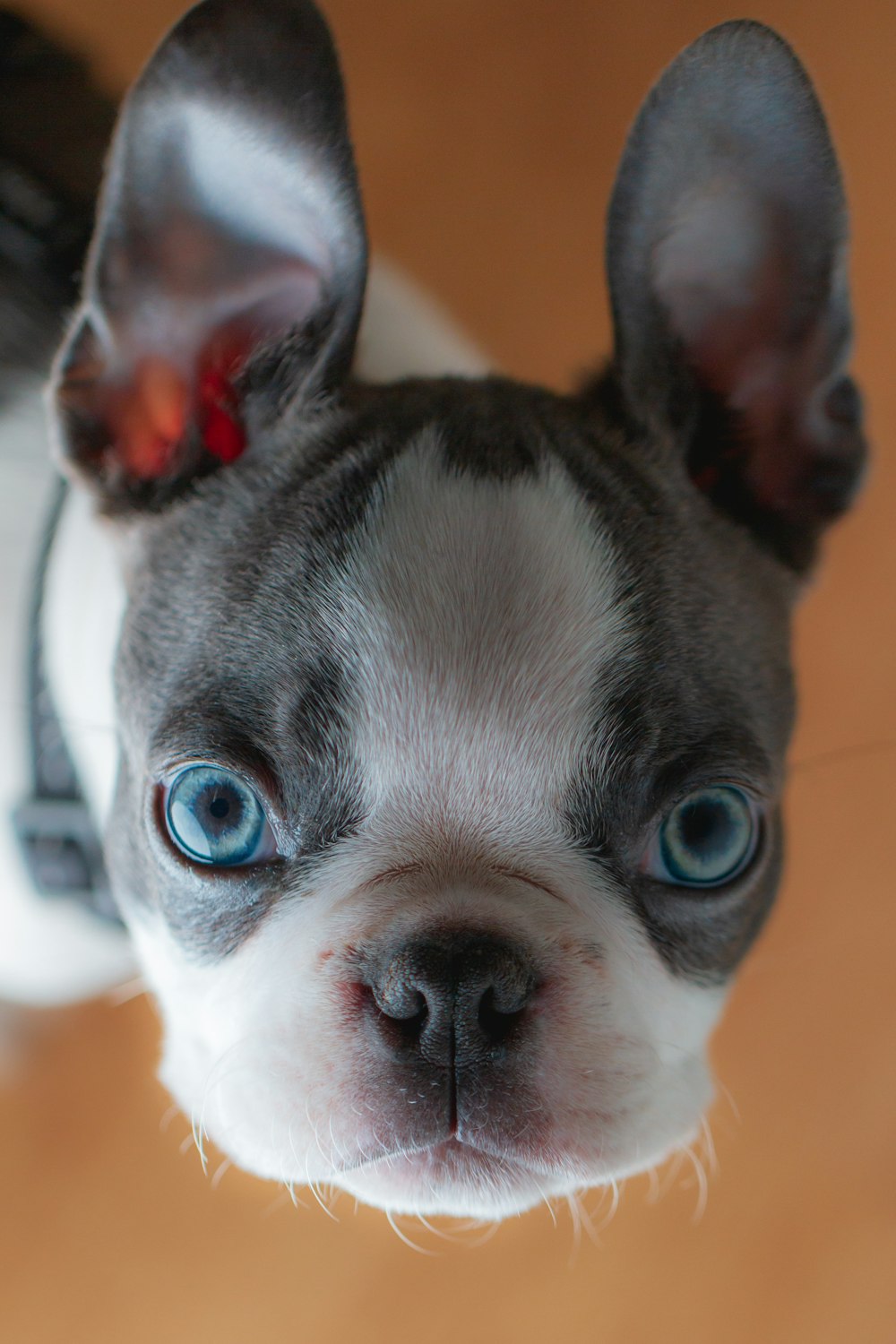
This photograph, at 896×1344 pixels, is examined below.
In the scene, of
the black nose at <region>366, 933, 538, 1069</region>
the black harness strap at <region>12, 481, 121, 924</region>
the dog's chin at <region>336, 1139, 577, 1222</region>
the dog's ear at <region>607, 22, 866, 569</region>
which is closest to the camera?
the black nose at <region>366, 933, 538, 1069</region>

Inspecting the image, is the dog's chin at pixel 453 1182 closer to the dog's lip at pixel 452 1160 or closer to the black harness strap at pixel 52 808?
the dog's lip at pixel 452 1160

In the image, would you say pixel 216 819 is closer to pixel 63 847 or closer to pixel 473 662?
pixel 473 662

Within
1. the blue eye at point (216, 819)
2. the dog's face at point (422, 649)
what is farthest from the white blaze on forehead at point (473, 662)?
the blue eye at point (216, 819)

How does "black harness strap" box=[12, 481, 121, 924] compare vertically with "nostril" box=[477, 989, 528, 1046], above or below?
below

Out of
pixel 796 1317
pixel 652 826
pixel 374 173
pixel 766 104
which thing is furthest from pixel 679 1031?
pixel 374 173

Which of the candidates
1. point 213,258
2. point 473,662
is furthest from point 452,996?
point 213,258

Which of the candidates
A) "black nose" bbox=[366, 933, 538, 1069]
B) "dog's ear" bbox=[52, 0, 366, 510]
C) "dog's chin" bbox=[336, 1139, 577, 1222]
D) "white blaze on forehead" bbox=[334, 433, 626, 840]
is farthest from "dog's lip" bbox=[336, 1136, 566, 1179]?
"dog's ear" bbox=[52, 0, 366, 510]

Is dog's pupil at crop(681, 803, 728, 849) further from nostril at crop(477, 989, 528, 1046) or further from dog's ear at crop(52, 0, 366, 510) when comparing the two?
dog's ear at crop(52, 0, 366, 510)
